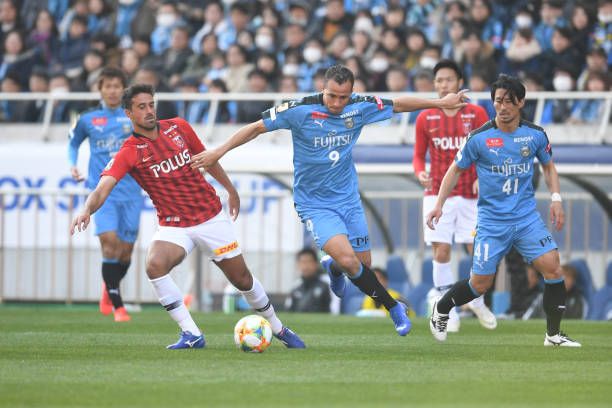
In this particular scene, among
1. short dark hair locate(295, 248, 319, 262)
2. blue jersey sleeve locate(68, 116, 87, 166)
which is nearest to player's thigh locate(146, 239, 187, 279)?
blue jersey sleeve locate(68, 116, 87, 166)

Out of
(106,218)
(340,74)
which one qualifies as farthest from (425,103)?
(106,218)

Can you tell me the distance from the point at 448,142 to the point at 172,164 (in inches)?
133

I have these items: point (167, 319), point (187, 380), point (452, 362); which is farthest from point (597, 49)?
point (187, 380)

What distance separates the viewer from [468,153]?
10914 mm

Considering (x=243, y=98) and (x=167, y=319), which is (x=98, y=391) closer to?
(x=167, y=319)

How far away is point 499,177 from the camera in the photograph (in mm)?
10883

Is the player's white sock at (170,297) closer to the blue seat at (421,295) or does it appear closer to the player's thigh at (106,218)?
the player's thigh at (106,218)

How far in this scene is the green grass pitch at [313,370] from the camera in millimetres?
7734

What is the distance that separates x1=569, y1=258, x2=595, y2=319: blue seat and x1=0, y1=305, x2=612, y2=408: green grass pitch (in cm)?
309

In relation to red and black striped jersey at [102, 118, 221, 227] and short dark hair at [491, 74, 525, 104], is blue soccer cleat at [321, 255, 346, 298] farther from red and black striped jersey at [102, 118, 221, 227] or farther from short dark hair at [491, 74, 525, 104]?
short dark hair at [491, 74, 525, 104]

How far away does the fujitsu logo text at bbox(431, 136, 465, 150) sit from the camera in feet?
42.7

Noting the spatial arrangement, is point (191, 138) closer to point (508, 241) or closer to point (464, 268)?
point (508, 241)

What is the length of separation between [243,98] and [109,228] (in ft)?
16.6

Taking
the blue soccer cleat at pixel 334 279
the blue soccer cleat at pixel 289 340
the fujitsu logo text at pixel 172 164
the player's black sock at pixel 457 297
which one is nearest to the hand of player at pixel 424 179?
the blue soccer cleat at pixel 334 279
